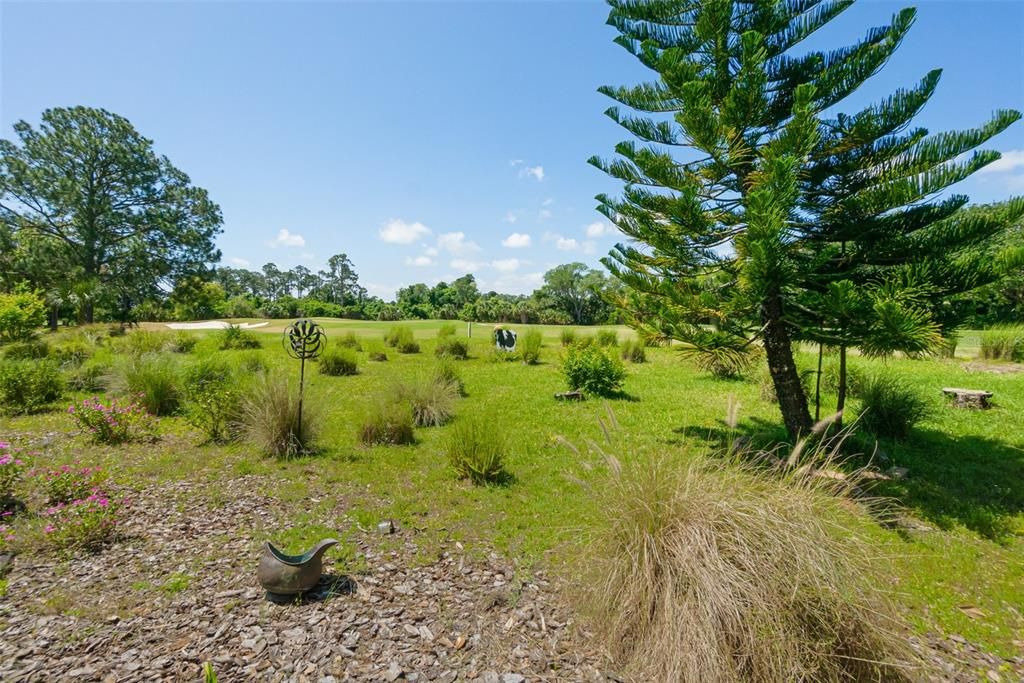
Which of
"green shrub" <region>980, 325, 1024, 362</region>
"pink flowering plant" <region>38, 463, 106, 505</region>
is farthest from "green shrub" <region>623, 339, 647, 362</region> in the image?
"pink flowering plant" <region>38, 463, 106, 505</region>

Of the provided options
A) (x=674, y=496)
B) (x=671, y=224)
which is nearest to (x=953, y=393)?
(x=671, y=224)

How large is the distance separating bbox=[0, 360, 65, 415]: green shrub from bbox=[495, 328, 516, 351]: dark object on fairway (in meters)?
10.8

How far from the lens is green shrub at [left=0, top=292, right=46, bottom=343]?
1292 cm

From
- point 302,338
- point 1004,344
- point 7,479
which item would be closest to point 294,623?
point 7,479

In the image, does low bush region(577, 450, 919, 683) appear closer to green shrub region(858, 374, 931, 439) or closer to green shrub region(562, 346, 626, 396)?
green shrub region(858, 374, 931, 439)

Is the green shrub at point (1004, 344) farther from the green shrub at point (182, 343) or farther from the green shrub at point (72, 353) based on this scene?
the green shrub at point (182, 343)

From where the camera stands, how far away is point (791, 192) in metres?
3.65

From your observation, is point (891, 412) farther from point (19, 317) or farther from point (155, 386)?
point (19, 317)

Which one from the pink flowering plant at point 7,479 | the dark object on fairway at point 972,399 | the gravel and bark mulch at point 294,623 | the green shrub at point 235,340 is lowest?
the gravel and bark mulch at point 294,623

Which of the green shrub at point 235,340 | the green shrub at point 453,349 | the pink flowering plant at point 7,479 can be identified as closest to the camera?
the pink flowering plant at point 7,479

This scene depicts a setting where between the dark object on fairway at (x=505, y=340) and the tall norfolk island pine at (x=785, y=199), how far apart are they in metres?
9.74

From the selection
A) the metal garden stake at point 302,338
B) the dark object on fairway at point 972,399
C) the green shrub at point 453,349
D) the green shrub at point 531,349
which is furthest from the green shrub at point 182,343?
the dark object on fairway at point 972,399

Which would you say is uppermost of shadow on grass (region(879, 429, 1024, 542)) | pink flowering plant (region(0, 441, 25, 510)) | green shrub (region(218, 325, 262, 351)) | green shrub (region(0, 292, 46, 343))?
green shrub (region(0, 292, 46, 343))

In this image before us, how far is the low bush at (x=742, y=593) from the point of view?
1822 millimetres
